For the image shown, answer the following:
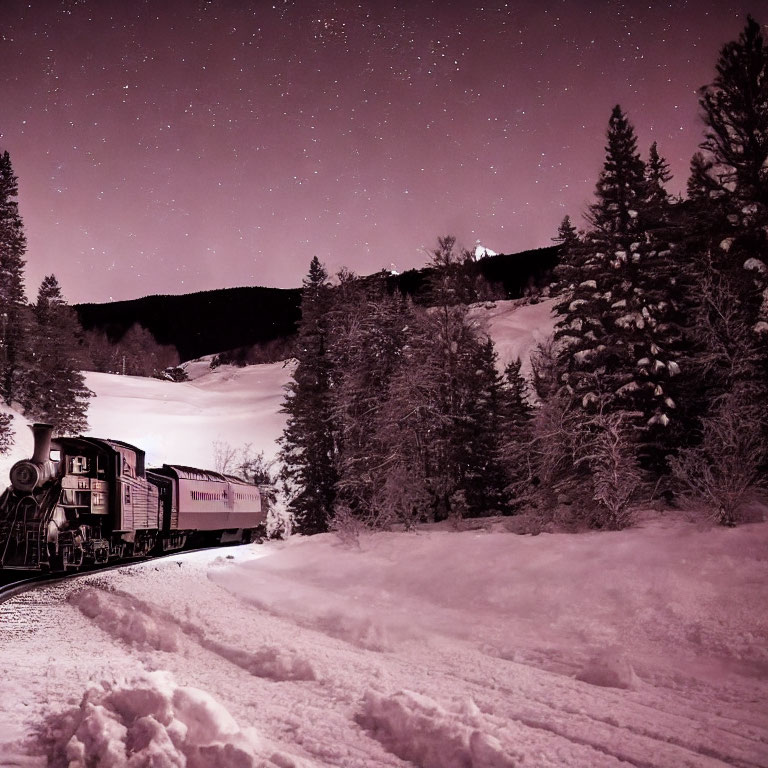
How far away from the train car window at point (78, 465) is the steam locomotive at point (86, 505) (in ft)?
0.10

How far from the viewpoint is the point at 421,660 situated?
7.21 metres

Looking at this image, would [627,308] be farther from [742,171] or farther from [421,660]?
[421,660]

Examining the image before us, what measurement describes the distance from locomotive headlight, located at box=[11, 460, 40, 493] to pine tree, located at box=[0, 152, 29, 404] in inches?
1225

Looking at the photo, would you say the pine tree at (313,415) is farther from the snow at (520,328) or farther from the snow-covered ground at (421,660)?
the snow at (520,328)

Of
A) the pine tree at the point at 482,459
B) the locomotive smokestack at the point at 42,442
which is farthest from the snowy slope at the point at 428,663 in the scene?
the pine tree at the point at 482,459

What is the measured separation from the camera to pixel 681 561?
1047 cm

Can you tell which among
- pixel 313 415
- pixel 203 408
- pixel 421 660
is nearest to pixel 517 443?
pixel 313 415

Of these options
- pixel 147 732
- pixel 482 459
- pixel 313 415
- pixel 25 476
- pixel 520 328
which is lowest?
pixel 482 459

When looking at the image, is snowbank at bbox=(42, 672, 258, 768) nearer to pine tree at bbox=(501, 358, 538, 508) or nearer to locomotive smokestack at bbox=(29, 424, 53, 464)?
locomotive smokestack at bbox=(29, 424, 53, 464)

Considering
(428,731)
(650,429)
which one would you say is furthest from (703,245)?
(428,731)

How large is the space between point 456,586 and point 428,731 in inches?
317

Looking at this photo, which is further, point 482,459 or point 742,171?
point 482,459

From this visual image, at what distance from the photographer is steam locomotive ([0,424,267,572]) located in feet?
51.3

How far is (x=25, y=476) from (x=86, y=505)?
205cm
